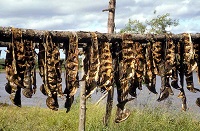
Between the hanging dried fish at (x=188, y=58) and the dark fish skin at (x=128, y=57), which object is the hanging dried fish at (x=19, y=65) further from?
the hanging dried fish at (x=188, y=58)

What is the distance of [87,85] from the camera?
13.4ft

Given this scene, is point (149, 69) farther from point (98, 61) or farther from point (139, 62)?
point (98, 61)

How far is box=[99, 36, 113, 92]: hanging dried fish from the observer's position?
418cm

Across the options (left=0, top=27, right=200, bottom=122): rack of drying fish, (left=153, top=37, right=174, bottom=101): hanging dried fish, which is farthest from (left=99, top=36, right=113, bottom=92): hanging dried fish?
(left=153, top=37, right=174, bottom=101): hanging dried fish

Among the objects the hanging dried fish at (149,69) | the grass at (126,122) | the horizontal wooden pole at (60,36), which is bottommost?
the grass at (126,122)

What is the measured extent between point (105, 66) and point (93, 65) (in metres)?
0.17

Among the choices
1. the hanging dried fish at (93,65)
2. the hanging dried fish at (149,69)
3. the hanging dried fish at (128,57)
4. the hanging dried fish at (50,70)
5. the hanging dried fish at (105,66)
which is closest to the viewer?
the hanging dried fish at (50,70)

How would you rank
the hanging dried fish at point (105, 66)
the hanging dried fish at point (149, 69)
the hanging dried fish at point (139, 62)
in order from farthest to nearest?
the hanging dried fish at point (149, 69) < the hanging dried fish at point (139, 62) < the hanging dried fish at point (105, 66)

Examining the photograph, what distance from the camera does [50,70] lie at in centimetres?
388

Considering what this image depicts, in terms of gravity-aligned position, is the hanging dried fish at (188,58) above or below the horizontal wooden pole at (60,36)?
below

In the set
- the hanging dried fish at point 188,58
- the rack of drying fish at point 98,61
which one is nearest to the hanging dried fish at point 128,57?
the rack of drying fish at point 98,61

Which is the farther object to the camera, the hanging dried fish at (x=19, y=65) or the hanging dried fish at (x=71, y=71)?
the hanging dried fish at (x=71, y=71)

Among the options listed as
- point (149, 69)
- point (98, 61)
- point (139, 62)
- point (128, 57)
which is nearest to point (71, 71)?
point (98, 61)

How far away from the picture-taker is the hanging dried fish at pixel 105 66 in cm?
418
